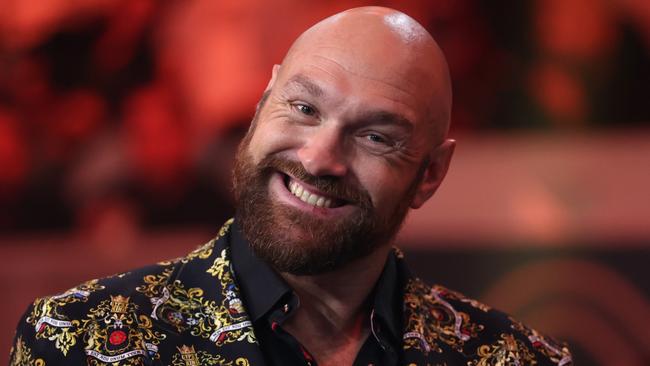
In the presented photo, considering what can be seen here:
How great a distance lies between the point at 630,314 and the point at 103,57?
2.58 m

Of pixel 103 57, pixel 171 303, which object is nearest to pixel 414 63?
pixel 171 303

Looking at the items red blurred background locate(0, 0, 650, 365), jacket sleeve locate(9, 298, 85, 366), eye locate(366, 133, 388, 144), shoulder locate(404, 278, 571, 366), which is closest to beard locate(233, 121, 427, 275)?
eye locate(366, 133, 388, 144)

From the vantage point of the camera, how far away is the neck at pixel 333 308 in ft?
7.89

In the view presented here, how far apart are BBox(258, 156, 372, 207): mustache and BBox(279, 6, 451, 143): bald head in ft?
0.73

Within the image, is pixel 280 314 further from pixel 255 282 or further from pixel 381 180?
pixel 381 180

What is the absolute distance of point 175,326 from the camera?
226cm

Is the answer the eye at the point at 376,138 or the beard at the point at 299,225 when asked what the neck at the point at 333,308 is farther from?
the eye at the point at 376,138

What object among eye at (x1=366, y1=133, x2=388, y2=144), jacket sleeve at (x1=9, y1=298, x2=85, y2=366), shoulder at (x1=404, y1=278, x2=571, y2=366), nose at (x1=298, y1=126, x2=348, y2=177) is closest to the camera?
jacket sleeve at (x1=9, y1=298, x2=85, y2=366)

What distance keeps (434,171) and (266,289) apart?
520 mm

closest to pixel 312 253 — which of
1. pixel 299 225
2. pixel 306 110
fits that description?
pixel 299 225

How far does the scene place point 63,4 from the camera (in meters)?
5.53

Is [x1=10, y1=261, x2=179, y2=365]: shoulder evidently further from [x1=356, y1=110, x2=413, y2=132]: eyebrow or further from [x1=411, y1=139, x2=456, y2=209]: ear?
[x1=411, y1=139, x2=456, y2=209]: ear

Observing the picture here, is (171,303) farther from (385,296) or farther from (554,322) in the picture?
(554,322)

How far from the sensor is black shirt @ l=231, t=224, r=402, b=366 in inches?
91.3
